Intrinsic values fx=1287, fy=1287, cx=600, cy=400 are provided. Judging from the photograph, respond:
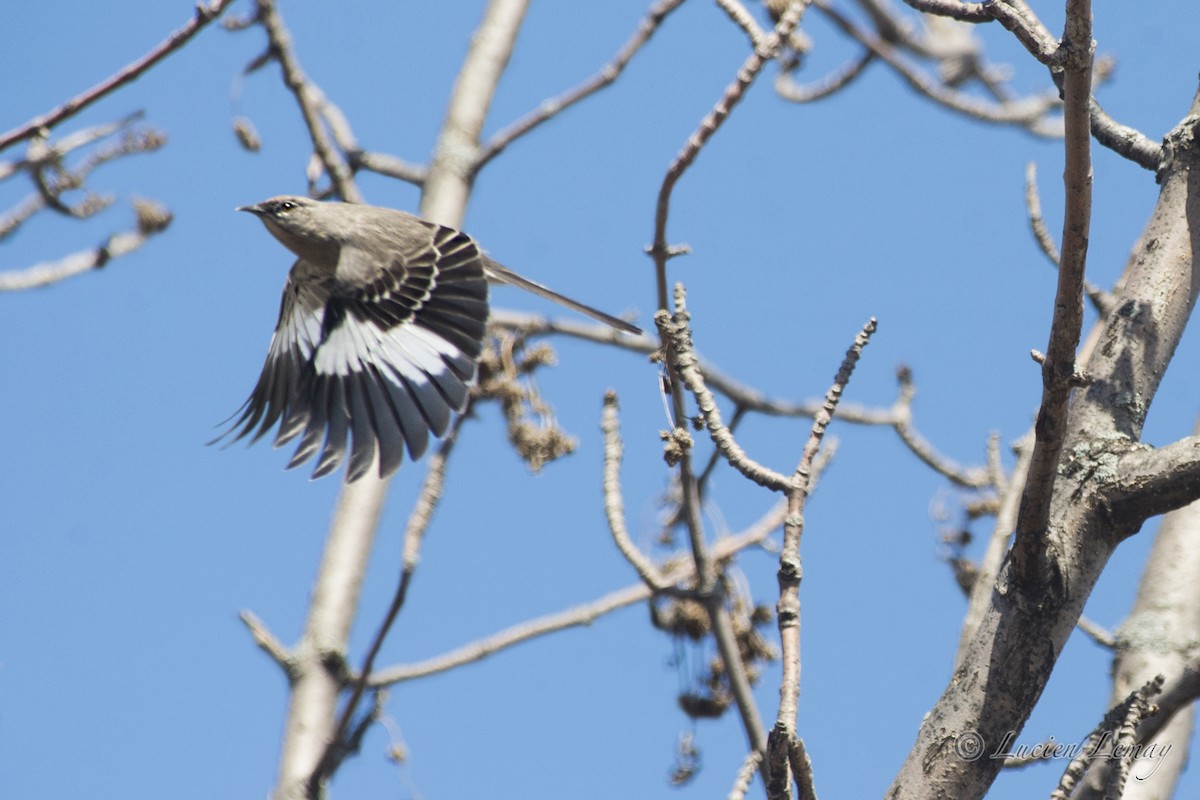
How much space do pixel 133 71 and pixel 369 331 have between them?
1.63 meters

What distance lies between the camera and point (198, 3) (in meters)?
2.70

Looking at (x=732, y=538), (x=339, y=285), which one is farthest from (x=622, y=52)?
(x=732, y=538)

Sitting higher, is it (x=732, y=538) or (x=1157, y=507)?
(x=732, y=538)

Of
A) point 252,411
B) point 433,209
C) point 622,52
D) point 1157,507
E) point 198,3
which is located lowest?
point 1157,507

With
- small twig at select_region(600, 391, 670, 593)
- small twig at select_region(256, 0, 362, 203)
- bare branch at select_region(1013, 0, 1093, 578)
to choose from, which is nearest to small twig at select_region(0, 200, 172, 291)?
small twig at select_region(256, 0, 362, 203)

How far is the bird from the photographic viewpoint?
3742 mm

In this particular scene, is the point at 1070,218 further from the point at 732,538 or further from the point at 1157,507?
the point at 732,538

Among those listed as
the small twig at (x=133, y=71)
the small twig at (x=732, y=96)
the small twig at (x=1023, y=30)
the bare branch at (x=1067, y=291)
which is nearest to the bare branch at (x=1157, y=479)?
the bare branch at (x=1067, y=291)

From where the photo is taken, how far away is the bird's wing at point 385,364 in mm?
3721

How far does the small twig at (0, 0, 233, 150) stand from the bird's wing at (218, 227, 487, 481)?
129 cm

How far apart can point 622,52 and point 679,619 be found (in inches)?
73.5

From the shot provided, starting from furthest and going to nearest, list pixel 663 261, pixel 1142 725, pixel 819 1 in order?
1. pixel 819 1
2. pixel 663 261
3. pixel 1142 725

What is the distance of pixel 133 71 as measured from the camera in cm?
264

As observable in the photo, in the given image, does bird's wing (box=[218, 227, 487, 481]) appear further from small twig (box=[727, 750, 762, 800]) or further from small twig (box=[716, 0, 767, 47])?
small twig (box=[727, 750, 762, 800])
